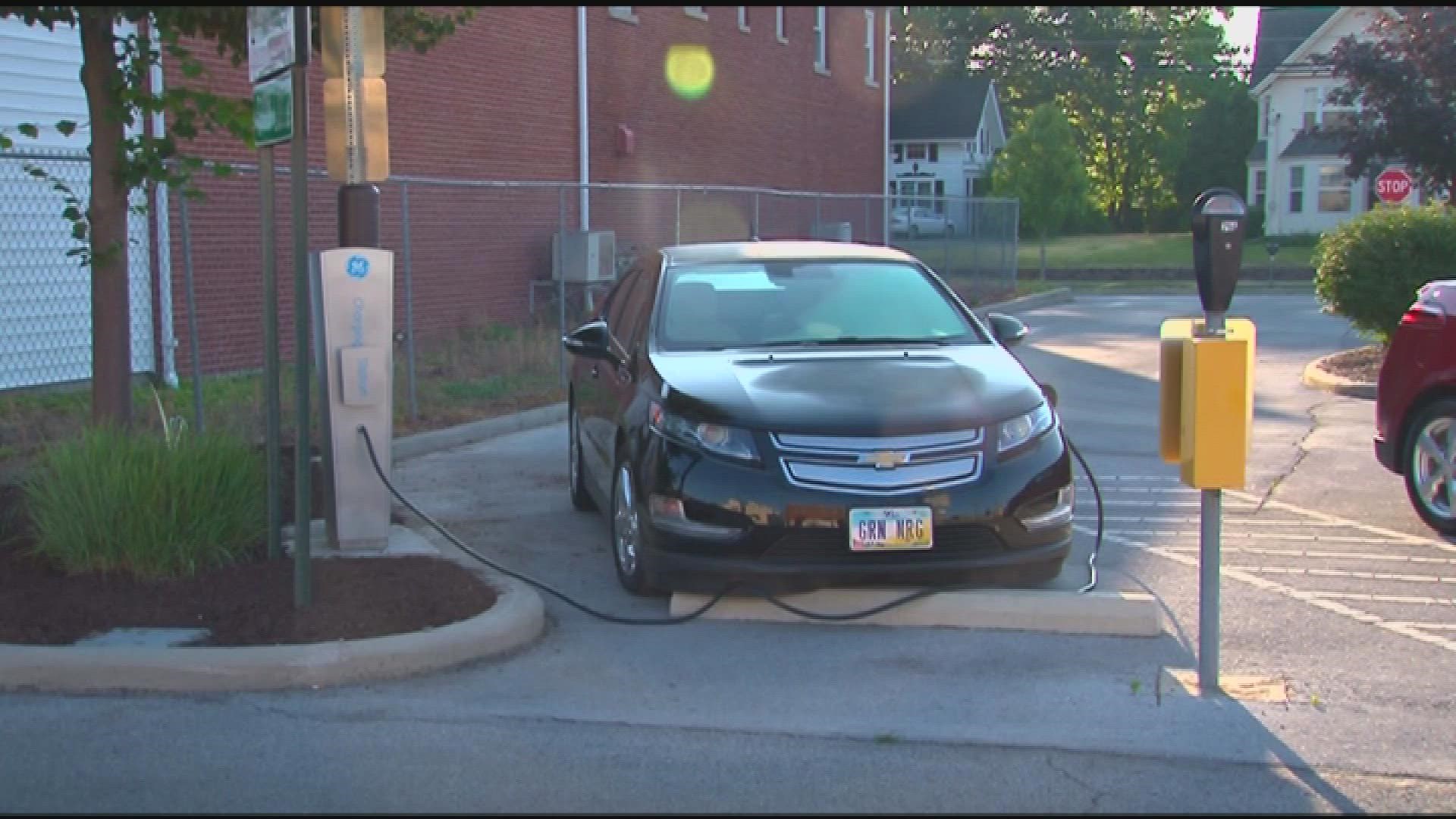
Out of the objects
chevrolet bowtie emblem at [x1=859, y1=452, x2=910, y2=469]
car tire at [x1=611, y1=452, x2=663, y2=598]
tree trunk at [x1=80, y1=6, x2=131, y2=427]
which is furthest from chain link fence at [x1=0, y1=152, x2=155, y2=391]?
chevrolet bowtie emblem at [x1=859, y1=452, x2=910, y2=469]

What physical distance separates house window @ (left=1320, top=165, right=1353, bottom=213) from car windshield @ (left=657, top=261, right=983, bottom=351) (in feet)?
162

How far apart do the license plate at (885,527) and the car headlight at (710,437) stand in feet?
1.71

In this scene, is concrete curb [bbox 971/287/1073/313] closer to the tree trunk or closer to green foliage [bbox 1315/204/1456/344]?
green foliage [bbox 1315/204/1456/344]

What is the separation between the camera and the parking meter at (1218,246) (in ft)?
17.8

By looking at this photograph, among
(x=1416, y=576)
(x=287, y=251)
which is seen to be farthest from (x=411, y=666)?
(x=287, y=251)

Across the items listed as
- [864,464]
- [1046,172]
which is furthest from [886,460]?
[1046,172]

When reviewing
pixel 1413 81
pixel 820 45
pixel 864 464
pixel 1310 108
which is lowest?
pixel 864 464

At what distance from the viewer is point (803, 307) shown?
7777 mm

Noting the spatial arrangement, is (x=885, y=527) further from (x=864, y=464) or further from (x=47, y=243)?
(x=47, y=243)

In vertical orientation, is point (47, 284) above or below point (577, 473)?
above

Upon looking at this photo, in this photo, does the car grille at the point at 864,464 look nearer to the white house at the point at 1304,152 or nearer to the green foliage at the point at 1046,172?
the green foliage at the point at 1046,172

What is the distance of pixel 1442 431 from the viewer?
8.40 m

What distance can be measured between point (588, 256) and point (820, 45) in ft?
46.8

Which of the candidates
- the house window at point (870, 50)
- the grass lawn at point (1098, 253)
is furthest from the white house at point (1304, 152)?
the house window at point (870, 50)
